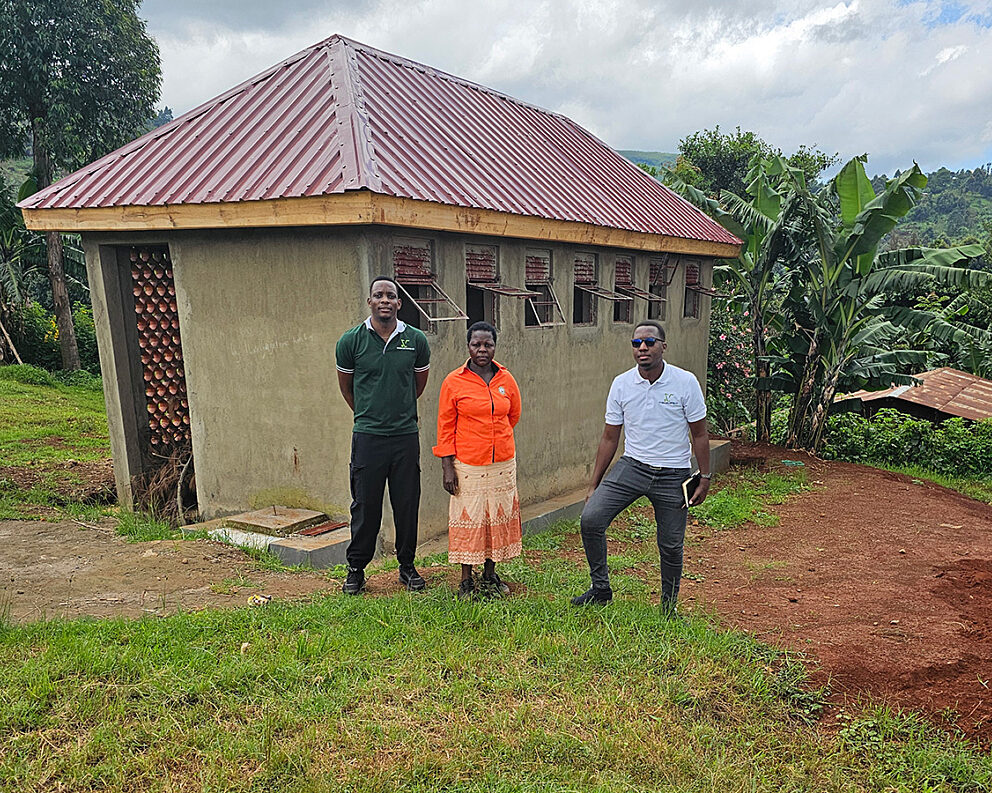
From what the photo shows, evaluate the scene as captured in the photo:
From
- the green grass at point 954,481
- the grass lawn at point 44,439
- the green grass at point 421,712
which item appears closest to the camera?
the green grass at point 421,712

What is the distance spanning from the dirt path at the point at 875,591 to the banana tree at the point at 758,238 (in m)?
3.76

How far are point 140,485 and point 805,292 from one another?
10.5 meters

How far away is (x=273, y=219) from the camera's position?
593 centimetres

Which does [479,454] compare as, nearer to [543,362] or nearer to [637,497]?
[637,497]

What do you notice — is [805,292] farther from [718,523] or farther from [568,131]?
[718,523]

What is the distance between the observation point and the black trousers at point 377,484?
15.9ft

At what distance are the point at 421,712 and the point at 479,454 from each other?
1.71m

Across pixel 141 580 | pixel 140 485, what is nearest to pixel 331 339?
pixel 141 580

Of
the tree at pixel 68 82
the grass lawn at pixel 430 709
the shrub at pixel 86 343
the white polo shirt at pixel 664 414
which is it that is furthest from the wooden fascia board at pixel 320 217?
the shrub at pixel 86 343

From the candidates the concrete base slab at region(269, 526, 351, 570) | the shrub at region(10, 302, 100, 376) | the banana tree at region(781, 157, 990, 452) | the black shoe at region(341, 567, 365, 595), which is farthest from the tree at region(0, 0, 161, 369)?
the black shoe at region(341, 567, 365, 595)

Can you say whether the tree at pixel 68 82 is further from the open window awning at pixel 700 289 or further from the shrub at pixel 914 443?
the shrub at pixel 914 443

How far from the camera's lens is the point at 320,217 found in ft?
18.7

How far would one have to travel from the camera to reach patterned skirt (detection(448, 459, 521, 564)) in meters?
4.85

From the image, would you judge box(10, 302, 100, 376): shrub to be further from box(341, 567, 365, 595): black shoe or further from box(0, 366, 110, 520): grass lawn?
box(341, 567, 365, 595): black shoe
